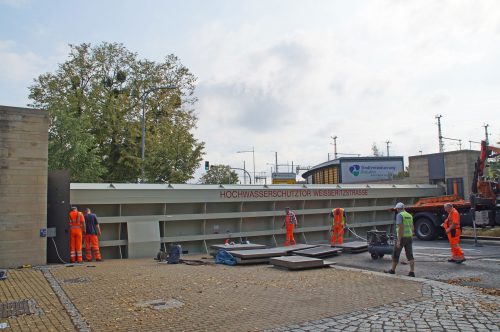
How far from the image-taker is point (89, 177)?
23.6 m

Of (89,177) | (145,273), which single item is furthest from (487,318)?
(89,177)

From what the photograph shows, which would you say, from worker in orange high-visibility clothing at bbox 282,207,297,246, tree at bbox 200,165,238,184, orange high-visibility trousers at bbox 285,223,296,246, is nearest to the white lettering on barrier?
worker in orange high-visibility clothing at bbox 282,207,297,246

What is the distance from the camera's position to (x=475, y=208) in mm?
17453

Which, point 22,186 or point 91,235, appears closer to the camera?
point 22,186

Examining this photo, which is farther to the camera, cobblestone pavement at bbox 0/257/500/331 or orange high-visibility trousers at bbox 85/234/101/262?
orange high-visibility trousers at bbox 85/234/101/262

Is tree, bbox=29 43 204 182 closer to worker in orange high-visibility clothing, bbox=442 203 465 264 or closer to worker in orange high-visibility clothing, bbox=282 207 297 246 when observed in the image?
worker in orange high-visibility clothing, bbox=282 207 297 246

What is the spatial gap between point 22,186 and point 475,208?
15.6m

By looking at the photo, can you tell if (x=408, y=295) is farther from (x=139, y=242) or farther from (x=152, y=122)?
(x=152, y=122)

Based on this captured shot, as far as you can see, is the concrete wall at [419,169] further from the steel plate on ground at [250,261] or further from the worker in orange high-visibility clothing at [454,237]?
the steel plate on ground at [250,261]

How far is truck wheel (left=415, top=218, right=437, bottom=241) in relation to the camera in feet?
61.1

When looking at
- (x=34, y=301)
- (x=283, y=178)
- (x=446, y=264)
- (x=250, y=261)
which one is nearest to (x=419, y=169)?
(x=446, y=264)

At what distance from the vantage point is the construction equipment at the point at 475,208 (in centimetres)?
1736

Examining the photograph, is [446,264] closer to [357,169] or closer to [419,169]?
[419,169]

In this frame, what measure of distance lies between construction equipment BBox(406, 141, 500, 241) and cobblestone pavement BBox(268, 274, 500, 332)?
34.3 feet
